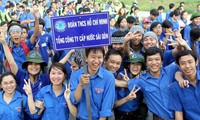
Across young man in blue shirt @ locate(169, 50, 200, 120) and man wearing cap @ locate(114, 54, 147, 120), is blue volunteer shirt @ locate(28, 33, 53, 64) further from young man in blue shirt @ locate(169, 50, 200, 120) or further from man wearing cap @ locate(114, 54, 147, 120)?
young man in blue shirt @ locate(169, 50, 200, 120)

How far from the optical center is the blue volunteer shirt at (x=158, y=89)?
11.2 ft

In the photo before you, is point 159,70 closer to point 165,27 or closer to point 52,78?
point 52,78

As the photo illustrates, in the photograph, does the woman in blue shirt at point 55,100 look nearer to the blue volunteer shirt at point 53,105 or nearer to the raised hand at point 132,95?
the blue volunteer shirt at point 53,105

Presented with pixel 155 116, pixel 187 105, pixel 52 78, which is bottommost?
pixel 155 116

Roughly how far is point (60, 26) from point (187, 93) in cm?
155

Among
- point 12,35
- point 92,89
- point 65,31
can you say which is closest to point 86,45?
point 65,31

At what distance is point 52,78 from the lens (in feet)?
11.8

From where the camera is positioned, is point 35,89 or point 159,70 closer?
point 159,70

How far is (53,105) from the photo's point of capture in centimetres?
350

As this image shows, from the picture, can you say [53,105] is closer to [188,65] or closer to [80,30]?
[80,30]

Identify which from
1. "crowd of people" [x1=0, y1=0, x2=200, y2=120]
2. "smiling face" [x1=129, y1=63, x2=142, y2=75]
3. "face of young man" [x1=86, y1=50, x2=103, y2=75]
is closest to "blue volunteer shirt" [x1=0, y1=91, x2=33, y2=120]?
"crowd of people" [x1=0, y1=0, x2=200, y2=120]

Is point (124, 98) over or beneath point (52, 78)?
beneath

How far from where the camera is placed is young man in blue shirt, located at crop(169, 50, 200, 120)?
310 centimetres

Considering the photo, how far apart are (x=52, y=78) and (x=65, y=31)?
0.79m
